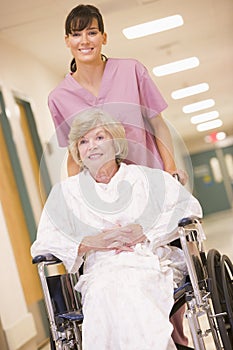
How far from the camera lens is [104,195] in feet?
8.92

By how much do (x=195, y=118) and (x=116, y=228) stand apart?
365 inches

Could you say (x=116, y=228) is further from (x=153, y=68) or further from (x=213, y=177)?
(x=213, y=177)

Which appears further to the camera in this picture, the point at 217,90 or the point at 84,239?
the point at 217,90

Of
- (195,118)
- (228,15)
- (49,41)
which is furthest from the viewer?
(195,118)

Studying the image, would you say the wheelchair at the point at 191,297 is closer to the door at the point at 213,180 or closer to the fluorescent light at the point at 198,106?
the fluorescent light at the point at 198,106

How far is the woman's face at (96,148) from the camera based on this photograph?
8.80 feet

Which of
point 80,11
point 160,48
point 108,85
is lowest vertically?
point 108,85

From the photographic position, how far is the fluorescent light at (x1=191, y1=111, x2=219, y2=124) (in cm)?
1137

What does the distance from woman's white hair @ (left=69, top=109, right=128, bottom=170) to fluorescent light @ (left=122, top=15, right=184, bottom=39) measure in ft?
11.0

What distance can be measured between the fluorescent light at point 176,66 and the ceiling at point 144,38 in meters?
0.07

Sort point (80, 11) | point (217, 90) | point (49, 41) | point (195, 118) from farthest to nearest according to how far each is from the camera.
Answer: point (195, 118), point (217, 90), point (49, 41), point (80, 11)

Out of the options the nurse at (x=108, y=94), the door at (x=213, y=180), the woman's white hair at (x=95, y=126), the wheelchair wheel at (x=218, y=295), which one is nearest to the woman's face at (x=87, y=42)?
the nurse at (x=108, y=94)

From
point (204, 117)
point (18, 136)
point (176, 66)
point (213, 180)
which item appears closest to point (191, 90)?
point (176, 66)

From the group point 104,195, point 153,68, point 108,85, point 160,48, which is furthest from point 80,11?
point 153,68
